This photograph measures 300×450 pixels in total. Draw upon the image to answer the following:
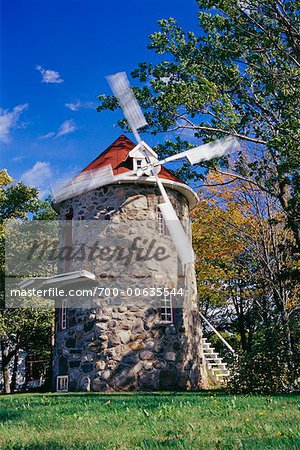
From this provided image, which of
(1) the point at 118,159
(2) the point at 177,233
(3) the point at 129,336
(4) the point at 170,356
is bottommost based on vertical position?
(4) the point at 170,356

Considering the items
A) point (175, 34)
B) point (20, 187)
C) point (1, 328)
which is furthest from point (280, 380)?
point (20, 187)

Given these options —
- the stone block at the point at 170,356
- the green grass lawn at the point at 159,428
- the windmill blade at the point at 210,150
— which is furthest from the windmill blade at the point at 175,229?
the green grass lawn at the point at 159,428

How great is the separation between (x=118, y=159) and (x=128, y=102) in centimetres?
209

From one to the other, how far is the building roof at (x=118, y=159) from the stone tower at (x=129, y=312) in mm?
59

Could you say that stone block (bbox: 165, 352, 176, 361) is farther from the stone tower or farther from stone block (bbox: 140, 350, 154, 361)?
stone block (bbox: 140, 350, 154, 361)

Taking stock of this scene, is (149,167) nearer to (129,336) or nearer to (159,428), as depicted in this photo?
(129,336)

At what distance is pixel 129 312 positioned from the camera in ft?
49.8

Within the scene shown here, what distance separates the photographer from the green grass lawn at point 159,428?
13.9 feet

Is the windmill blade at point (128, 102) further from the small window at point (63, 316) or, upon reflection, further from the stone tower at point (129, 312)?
the small window at point (63, 316)

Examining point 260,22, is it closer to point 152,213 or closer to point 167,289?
point 152,213

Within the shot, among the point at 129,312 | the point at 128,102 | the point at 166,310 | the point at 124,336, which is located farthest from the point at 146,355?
the point at 128,102

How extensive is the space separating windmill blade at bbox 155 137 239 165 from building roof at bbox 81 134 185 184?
61.7 inches

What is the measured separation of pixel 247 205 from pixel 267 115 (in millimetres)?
5314

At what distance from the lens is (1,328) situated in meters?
21.8
